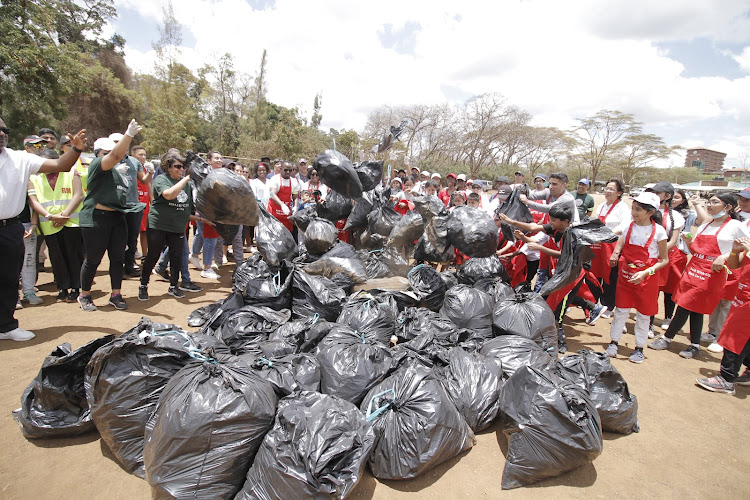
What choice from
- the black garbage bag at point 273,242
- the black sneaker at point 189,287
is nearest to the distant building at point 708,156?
the black garbage bag at point 273,242

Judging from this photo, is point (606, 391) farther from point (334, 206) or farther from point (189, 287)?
point (189, 287)

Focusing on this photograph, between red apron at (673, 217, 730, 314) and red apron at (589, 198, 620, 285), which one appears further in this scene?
red apron at (589, 198, 620, 285)

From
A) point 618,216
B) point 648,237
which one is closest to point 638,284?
point 648,237

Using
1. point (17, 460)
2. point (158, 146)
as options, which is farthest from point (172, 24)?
point (17, 460)

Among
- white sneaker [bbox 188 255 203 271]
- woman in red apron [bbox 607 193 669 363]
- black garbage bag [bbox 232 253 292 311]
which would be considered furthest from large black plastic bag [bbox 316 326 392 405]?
white sneaker [bbox 188 255 203 271]

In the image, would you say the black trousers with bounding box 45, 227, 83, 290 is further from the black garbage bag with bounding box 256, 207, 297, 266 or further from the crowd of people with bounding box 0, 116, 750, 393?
the black garbage bag with bounding box 256, 207, 297, 266

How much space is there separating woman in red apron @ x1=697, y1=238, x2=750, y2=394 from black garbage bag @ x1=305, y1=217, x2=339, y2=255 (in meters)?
3.46

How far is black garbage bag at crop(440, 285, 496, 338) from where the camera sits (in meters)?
3.12

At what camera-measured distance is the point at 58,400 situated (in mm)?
1966

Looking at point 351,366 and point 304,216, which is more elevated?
point 304,216

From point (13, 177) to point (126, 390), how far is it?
2115 mm

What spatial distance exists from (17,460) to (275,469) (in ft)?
4.76

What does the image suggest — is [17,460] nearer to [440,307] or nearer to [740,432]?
[440,307]

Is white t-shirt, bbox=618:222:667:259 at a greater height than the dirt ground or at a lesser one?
greater
